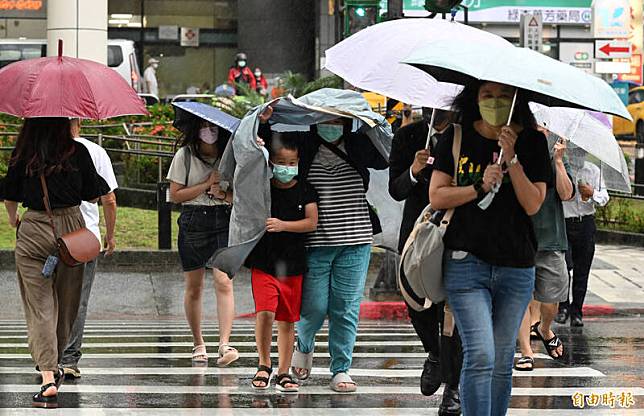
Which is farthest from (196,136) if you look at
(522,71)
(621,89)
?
(621,89)

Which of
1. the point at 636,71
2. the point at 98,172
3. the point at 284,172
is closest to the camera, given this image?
the point at 284,172

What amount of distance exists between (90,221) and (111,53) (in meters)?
31.2

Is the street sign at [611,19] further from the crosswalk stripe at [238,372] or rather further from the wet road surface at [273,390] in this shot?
the crosswalk stripe at [238,372]

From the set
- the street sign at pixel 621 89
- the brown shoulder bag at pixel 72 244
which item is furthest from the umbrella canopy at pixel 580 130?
the street sign at pixel 621 89

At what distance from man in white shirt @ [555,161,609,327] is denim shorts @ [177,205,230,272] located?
12.0 ft

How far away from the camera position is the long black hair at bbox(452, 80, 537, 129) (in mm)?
6656

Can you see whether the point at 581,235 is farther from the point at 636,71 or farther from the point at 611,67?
the point at 636,71

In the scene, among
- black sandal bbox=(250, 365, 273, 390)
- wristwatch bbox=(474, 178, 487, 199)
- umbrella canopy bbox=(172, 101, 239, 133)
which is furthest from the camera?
umbrella canopy bbox=(172, 101, 239, 133)

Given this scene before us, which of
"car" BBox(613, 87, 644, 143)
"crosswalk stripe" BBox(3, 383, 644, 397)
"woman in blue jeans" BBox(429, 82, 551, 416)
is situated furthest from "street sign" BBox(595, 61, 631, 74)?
"woman in blue jeans" BBox(429, 82, 551, 416)

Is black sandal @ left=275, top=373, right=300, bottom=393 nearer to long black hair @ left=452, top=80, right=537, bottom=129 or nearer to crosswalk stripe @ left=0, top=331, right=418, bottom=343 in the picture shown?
long black hair @ left=452, top=80, right=537, bottom=129

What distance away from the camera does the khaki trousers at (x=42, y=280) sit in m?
8.40

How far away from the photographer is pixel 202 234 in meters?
10.1

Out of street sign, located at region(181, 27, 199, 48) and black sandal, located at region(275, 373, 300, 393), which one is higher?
street sign, located at region(181, 27, 199, 48)

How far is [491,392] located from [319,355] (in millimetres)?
4280
